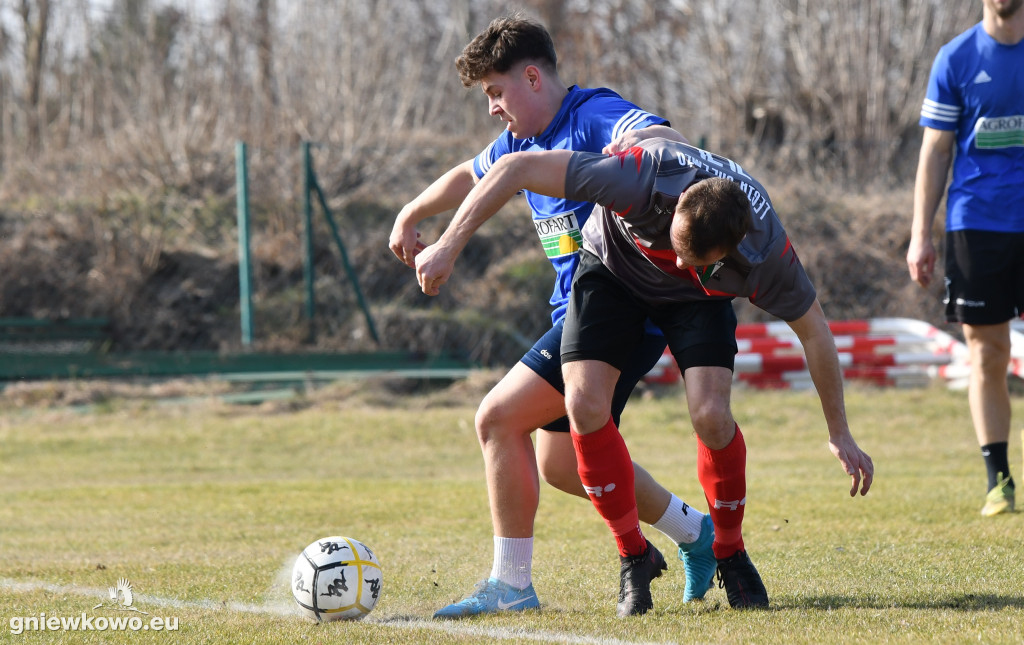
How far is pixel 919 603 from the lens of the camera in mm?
3822

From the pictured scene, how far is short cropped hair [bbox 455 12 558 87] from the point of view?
13.6 feet

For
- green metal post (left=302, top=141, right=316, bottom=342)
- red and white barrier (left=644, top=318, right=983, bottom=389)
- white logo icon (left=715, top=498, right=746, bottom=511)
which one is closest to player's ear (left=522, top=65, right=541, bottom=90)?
white logo icon (left=715, top=498, right=746, bottom=511)

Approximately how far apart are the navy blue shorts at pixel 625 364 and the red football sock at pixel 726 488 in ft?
1.36

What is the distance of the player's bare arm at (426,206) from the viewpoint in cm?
446

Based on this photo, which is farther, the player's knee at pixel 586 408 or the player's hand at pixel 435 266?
the player's knee at pixel 586 408

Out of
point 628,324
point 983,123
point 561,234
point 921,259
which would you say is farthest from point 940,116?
point 628,324

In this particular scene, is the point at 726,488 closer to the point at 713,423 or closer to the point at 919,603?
the point at 713,423

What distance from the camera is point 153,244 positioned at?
14.8 m

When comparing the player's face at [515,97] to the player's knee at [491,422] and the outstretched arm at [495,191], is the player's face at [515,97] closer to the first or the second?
the outstretched arm at [495,191]

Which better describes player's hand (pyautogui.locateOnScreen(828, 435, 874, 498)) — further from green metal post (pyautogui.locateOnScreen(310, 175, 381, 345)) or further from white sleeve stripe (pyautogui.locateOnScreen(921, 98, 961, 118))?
green metal post (pyautogui.locateOnScreen(310, 175, 381, 345))

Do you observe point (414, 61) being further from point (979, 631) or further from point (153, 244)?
point (979, 631)

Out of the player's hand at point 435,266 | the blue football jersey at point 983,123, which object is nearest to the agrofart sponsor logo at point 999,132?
the blue football jersey at point 983,123

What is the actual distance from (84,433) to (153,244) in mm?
4809

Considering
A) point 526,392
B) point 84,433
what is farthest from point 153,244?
point 526,392
